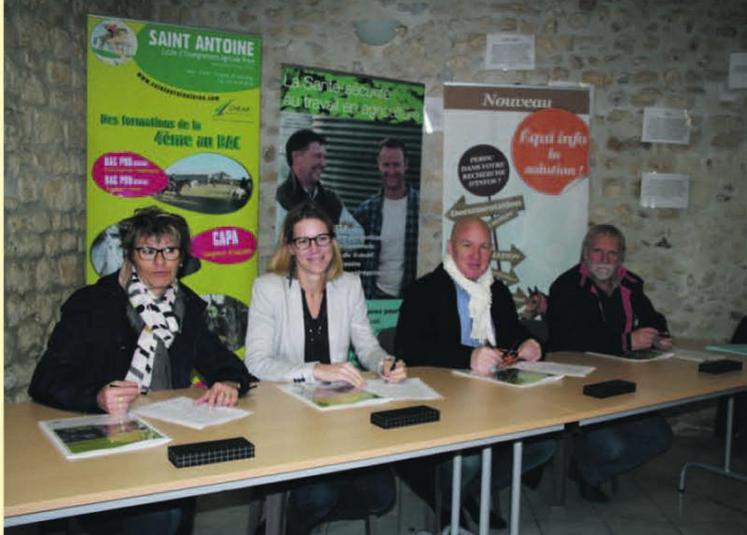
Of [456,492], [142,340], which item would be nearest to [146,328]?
[142,340]

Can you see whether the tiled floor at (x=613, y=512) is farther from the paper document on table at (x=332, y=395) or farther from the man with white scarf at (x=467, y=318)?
the paper document on table at (x=332, y=395)

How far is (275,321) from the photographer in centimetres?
305

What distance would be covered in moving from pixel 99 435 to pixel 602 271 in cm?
276

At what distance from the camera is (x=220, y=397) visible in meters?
2.39

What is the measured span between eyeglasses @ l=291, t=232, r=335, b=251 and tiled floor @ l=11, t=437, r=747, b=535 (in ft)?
3.86

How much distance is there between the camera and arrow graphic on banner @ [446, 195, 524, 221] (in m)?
4.93

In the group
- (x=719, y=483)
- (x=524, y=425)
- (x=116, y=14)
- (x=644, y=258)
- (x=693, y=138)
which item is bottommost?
(x=719, y=483)

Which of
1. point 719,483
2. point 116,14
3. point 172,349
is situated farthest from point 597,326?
point 116,14

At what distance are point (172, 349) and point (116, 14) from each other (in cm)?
227

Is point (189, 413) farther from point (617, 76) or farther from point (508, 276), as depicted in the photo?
point (617, 76)

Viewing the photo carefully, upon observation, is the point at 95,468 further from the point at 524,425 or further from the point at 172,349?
the point at 524,425

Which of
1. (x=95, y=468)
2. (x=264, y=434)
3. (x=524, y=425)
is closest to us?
(x=95, y=468)

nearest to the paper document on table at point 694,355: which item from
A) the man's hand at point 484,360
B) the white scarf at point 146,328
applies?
the man's hand at point 484,360

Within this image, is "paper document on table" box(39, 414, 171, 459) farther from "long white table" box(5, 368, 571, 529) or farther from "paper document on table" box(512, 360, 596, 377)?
"paper document on table" box(512, 360, 596, 377)
